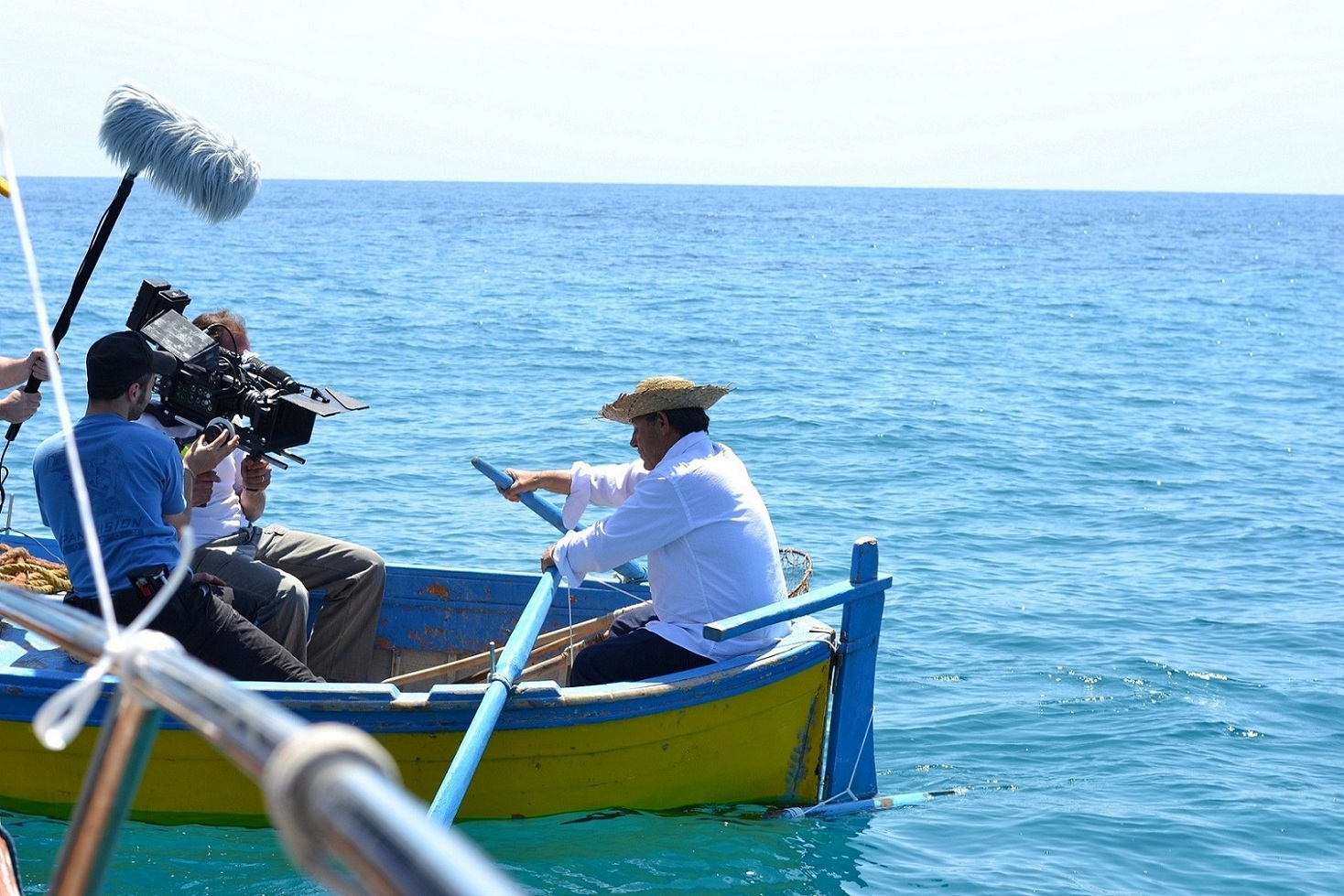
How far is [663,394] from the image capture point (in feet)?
16.3

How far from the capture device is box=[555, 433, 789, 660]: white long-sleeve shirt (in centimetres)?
488

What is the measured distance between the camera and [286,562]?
556 centimetres

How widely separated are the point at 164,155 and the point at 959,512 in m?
8.53

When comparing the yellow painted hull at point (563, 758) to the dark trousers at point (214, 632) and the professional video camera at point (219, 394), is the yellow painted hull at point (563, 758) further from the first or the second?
the professional video camera at point (219, 394)

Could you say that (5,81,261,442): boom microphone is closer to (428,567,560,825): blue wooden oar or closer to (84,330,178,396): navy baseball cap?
(84,330,178,396): navy baseball cap

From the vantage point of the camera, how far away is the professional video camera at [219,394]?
16.2 ft

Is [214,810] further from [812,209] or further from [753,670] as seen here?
[812,209]

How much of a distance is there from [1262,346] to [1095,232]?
49.7 meters

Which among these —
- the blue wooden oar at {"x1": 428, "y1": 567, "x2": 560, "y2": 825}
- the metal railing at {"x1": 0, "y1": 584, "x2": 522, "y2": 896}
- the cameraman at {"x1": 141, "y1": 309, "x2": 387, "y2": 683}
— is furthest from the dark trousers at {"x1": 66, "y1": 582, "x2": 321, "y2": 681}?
the metal railing at {"x1": 0, "y1": 584, "x2": 522, "y2": 896}

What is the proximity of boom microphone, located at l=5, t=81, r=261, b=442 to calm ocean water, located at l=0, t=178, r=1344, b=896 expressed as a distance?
7.36 feet

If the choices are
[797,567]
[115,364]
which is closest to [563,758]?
[797,567]

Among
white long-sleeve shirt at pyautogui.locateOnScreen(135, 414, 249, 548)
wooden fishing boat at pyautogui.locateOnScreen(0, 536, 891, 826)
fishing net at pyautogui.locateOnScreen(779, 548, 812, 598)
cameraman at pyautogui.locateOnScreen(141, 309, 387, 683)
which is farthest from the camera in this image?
fishing net at pyautogui.locateOnScreen(779, 548, 812, 598)

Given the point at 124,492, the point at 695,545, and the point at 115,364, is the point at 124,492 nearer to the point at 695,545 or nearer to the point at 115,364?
the point at 115,364

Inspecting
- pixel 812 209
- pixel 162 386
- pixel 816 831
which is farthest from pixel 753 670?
pixel 812 209
